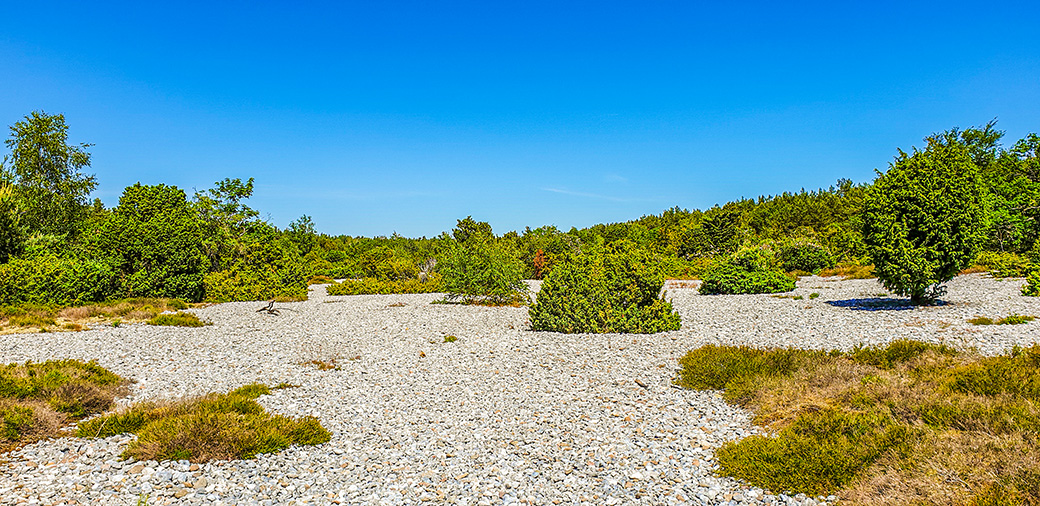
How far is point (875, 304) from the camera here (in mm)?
16641

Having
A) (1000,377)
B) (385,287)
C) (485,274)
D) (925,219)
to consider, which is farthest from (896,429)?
(385,287)

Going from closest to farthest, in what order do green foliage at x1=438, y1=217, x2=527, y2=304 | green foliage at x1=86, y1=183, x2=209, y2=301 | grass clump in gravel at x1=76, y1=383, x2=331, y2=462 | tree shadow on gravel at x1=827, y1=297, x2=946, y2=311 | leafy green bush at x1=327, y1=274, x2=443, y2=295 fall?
1. grass clump in gravel at x1=76, y1=383, x2=331, y2=462
2. tree shadow on gravel at x1=827, y1=297, x2=946, y2=311
3. green foliage at x1=86, y1=183, x2=209, y2=301
4. green foliage at x1=438, y1=217, x2=527, y2=304
5. leafy green bush at x1=327, y1=274, x2=443, y2=295

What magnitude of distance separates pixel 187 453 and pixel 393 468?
2.34m

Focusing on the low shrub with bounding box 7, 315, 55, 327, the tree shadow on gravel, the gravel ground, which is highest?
the low shrub with bounding box 7, 315, 55, 327

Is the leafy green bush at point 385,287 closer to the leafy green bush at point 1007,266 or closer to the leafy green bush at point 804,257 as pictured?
the leafy green bush at point 804,257

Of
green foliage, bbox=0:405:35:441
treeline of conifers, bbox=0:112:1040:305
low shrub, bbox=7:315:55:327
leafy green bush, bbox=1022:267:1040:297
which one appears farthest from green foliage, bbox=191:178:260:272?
leafy green bush, bbox=1022:267:1040:297

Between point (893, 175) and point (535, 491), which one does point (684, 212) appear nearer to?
point (893, 175)

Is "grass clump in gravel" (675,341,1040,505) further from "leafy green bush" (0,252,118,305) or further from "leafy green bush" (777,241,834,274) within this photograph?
"leafy green bush" (777,241,834,274)

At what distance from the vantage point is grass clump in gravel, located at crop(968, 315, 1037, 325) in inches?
463

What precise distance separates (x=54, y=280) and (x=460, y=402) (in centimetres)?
2051

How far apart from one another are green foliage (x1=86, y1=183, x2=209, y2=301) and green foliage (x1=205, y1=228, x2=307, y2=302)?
197cm

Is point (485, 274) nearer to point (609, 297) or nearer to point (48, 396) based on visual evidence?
point (609, 297)

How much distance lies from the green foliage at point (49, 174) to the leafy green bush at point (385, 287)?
15.7 m

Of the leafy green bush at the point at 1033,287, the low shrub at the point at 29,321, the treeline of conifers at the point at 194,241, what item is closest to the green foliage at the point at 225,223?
the treeline of conifers at the point at 194,241
